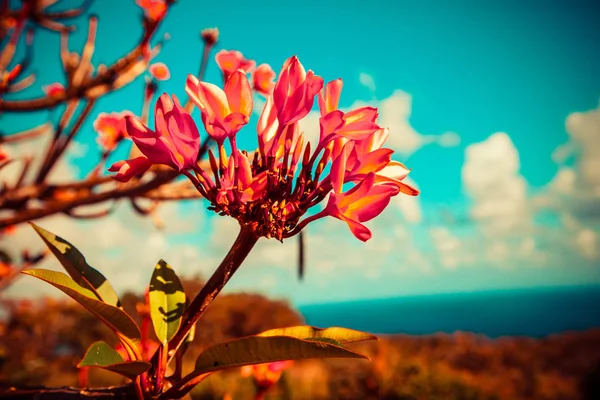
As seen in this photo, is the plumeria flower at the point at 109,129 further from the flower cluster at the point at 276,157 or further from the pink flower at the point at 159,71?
the flower cluster at the point at 276,157

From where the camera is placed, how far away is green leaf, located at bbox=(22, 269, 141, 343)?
1.93 feet

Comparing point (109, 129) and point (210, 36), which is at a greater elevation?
point (210, 36)

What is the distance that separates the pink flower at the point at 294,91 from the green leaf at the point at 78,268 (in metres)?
0.45

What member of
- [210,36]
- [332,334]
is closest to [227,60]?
[332,334]

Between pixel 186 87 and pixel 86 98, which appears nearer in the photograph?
pixel 186 87

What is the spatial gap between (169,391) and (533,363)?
1467cm

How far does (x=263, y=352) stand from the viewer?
0.57 metres

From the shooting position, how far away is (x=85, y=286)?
693 mm

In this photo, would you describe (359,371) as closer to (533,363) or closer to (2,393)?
(2,393)

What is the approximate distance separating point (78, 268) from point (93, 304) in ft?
0.49

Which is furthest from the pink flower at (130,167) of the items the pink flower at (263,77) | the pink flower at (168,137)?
the pink flower at (263,77)

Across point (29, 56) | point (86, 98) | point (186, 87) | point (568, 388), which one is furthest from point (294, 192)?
point (568, 388)

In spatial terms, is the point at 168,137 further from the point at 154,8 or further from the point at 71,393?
the point at 154,8

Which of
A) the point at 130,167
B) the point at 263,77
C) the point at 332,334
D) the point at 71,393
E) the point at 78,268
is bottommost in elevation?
the point at 71,393
